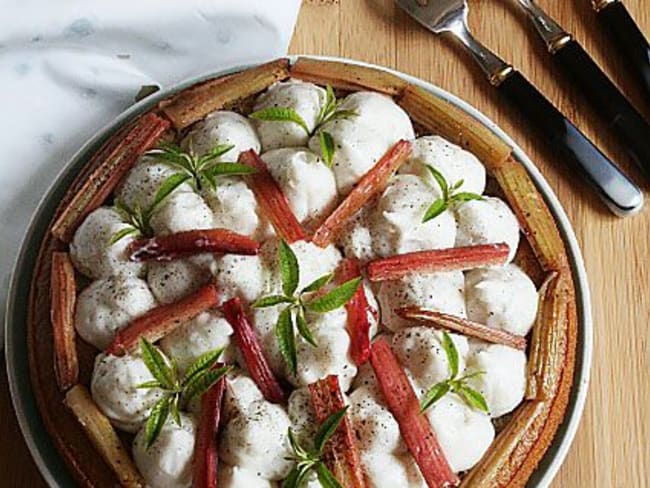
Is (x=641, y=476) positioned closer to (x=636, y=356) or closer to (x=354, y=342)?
(x=636, y=356)

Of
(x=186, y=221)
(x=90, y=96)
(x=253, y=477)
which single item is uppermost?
(x=90, y=96)

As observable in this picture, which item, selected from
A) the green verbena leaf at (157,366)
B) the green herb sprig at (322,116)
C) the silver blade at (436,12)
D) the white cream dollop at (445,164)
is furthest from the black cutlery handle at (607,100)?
the green verbena leaf at (157,366)

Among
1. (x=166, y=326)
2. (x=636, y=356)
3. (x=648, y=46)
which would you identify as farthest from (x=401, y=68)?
(x=166, y=326)

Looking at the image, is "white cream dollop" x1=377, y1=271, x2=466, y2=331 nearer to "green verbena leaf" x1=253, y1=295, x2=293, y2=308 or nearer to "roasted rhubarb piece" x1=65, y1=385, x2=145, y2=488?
"green verbena leaf" x1=253, y1=295, x2=293, y2=308

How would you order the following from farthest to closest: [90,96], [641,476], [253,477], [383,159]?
[90,96] < [641,476] < [383,159] < [253,477]

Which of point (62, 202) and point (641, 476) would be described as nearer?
point (62, 202)

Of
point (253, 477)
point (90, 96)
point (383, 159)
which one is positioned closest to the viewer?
point (253, 477)

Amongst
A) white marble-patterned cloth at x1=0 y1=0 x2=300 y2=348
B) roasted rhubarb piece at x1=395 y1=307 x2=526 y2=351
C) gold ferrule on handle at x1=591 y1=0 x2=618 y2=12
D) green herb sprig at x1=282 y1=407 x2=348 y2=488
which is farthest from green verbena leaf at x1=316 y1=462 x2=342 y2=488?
gold ferrule on handle at x1=591 y1=0 x2=618 y2=12
